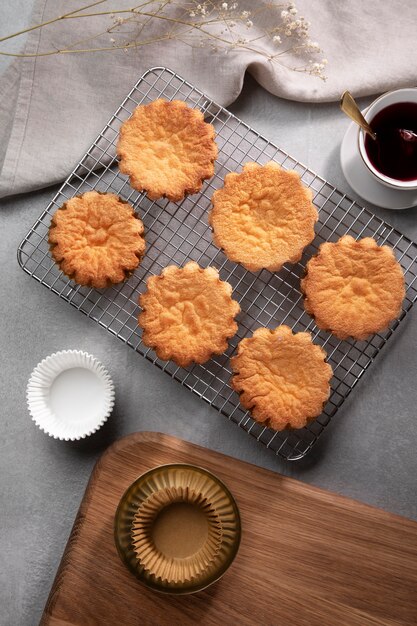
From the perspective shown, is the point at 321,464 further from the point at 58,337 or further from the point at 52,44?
the point at 52,44

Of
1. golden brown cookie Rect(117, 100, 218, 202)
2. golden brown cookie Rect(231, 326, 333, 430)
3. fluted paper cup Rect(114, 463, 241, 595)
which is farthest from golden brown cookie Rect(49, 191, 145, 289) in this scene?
fluted paper cup Rect(114, 463, 241, 595)

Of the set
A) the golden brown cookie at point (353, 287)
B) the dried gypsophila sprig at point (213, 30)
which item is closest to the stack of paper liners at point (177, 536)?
the golden brown cookie at point (353, 287)

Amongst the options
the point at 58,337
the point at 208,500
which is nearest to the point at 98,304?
the point at 58,337

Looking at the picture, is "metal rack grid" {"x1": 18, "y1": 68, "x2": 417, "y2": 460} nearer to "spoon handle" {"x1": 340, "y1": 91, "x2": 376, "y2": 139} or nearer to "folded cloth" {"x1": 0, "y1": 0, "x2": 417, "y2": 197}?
"folded cloth" {"x1": 0, "y1": 0, "x2": 417, "y2": 197}

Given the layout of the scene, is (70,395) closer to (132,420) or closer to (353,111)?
(132,420)

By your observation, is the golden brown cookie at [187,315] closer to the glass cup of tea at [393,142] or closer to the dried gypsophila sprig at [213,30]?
the glass cup of tea at [393,142]

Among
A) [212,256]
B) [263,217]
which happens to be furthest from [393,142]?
[212,256]

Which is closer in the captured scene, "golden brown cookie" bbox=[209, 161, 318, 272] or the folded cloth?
"golden brown cookie" bbox=[209, 161, 318, 272]
